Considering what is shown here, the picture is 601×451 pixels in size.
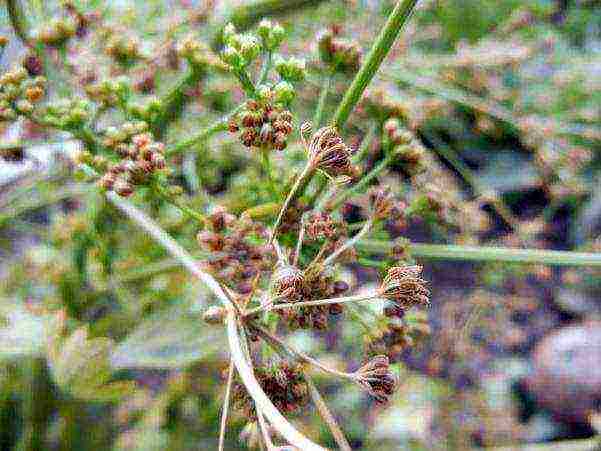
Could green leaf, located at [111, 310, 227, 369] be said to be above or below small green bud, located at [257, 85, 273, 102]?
below

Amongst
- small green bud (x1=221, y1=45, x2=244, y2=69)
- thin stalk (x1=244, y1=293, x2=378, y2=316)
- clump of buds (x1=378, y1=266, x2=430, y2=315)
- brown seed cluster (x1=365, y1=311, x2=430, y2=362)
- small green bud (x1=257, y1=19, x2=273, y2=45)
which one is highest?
small green bud (x1=257, y1=19, x2=273, y2=45)

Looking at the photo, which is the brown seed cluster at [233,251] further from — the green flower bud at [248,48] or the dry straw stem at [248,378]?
the green flower bud at [248,48]

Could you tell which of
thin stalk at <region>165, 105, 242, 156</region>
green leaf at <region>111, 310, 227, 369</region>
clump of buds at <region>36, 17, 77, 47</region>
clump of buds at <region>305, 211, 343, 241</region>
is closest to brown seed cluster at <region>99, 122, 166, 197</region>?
thin stalk at <region>165, 105, 242, 156</region>

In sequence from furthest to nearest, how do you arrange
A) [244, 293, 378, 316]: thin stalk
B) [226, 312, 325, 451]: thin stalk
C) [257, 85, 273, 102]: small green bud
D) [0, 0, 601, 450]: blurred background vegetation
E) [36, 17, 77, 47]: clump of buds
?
[0, 0, 601, 450]: blurred background vegetation
[36, 17, 77, 47]: clump of buds
[257, 85, 273, 102]: small green bud
[244, 293, 378, 316]: thin stalk
[226, 312, 325, 451]: thin stalk

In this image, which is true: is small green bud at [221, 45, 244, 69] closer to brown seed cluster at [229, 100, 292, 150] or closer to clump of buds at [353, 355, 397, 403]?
brown seed cluster at [229, 100, 292, 150]

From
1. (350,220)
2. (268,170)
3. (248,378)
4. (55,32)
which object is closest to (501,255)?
(268,170)

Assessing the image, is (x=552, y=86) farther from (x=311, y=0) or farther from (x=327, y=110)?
(x=311, y=0)

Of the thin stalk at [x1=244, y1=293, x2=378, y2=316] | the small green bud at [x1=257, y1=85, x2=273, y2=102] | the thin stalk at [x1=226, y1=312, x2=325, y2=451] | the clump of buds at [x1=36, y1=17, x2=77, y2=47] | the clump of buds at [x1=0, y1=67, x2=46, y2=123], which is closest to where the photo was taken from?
the thin stalk at [x1=226, y1=312, x2=325, y2=451]
